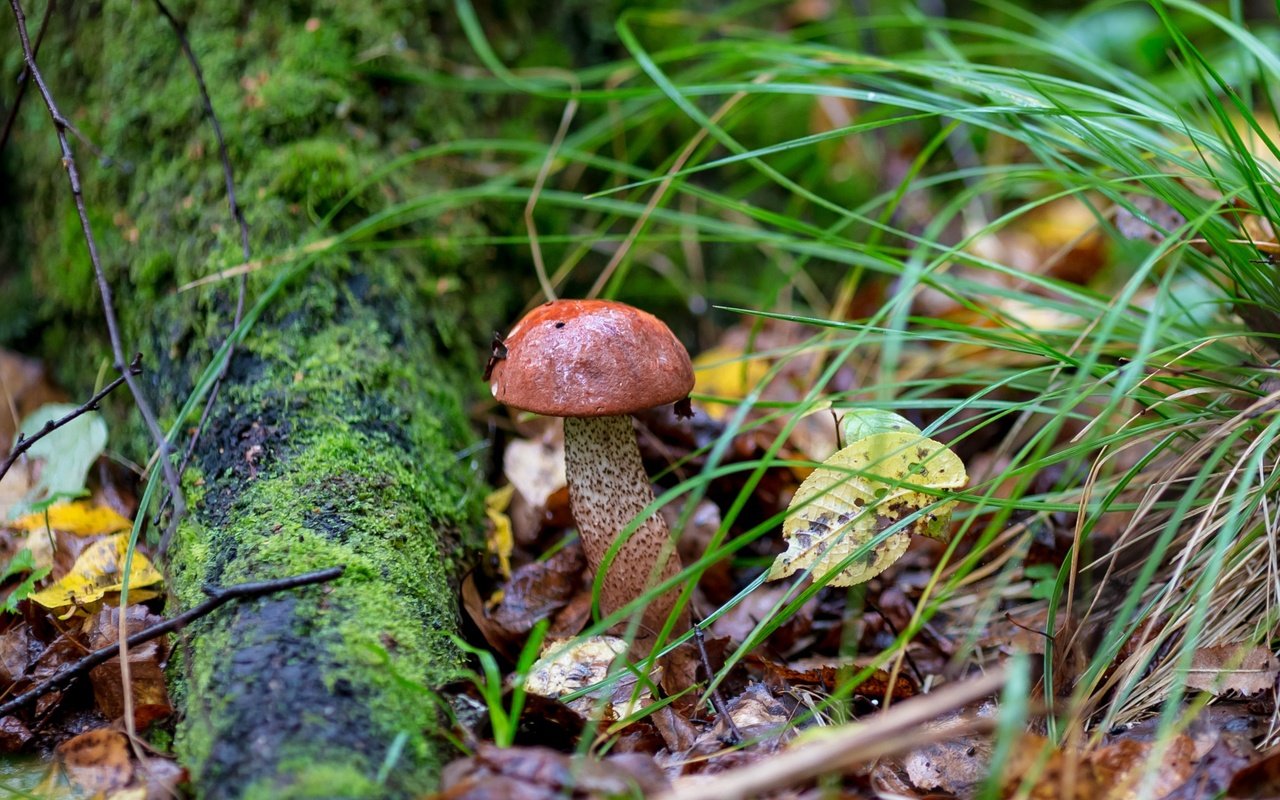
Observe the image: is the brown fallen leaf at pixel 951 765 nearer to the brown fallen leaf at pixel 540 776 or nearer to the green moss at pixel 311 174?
the brown fallen leaf at pixel 540 776

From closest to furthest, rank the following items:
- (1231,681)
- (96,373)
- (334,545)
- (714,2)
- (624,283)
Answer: (1231,681) < (334,545) < (96,373) < (624,283) < (714,2)

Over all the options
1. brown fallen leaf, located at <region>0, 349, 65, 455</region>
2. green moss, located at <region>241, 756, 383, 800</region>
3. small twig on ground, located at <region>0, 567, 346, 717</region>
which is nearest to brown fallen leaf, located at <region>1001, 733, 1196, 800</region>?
green moss, located at <region>241, 756, 383, 800</region>

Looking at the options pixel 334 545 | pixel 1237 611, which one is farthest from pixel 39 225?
pixel 1237 611

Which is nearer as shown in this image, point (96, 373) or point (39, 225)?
point (96, 373)

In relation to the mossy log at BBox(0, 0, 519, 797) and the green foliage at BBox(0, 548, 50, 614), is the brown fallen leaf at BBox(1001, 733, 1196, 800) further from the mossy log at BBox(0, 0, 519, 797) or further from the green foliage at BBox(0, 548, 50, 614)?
the green foliage at BBox(0, 548, 50, 614)

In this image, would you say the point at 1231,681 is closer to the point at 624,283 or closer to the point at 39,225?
the point at 624,283

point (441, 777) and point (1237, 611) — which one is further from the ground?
point (441, 777)

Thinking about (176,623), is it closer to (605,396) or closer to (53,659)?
(53,659)
